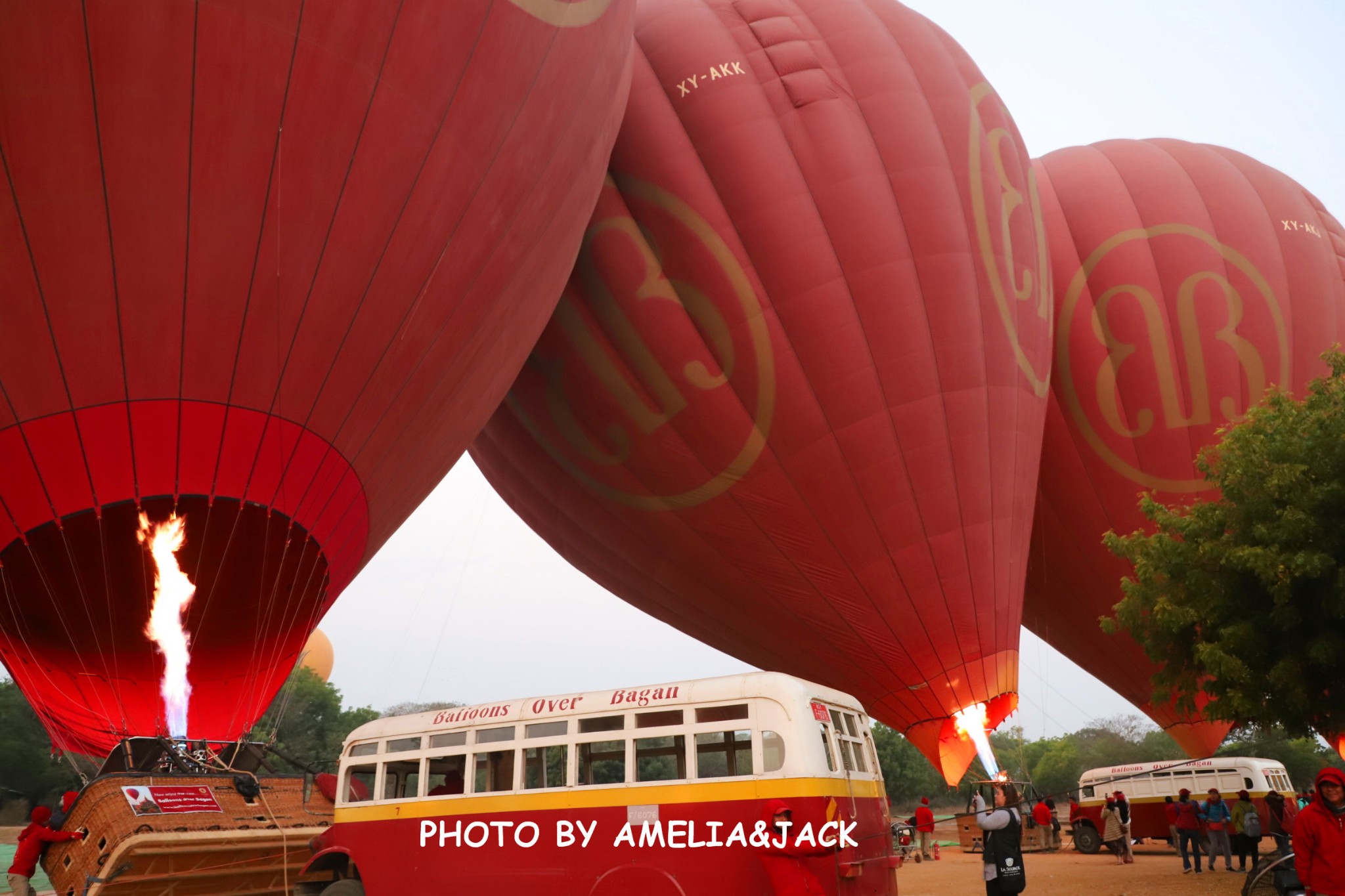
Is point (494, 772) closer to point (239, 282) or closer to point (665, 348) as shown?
point (239, 282)

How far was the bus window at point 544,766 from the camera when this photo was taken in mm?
8398

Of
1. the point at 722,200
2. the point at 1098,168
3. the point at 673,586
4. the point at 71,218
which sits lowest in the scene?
the point at 673,586

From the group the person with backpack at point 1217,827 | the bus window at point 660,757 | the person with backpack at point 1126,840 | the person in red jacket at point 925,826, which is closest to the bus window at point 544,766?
the bus window at point 660,757

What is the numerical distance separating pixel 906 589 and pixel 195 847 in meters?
11.6

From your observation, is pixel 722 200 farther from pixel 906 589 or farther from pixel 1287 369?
pixel 1287 369

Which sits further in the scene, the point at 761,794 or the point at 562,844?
the point at 562,844

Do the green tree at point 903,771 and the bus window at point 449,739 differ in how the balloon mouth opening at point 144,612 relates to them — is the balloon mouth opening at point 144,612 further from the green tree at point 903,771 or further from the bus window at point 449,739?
the green tree at point 903,771

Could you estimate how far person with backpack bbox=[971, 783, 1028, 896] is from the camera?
296 inches

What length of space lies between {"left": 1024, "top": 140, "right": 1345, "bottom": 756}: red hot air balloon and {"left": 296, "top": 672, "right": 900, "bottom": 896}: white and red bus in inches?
541

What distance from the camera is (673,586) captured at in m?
20.3

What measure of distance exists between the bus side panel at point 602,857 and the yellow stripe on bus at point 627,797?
0.04 metres

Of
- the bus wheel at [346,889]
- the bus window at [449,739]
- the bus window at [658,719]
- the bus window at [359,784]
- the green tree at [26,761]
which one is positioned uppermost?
the green tree at [26,761]

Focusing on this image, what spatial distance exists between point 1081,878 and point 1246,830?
2.49m

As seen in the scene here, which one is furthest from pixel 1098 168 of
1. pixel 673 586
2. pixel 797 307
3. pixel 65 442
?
pixel 65 442
